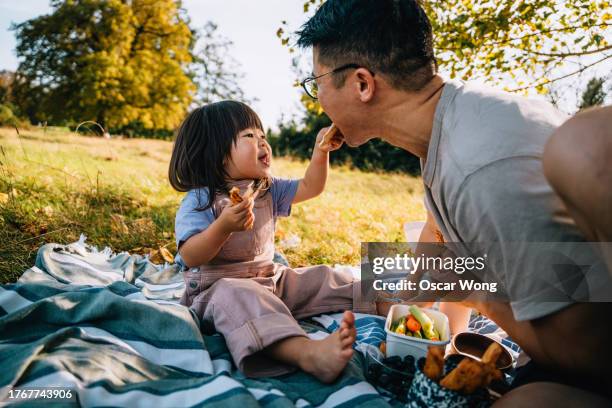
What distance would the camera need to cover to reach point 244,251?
2.39 m

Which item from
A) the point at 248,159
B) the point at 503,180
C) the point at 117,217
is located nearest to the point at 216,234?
the point at 248,159

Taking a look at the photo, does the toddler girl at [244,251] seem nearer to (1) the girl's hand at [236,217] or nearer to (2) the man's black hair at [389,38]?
(1) the girl's hand at [236,217]

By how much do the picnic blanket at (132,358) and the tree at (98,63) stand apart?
2036 cm

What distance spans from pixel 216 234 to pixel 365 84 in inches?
39.0

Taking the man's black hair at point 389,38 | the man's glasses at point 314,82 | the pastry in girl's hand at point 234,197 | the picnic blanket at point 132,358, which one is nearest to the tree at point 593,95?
the man's black hair at point 389,38

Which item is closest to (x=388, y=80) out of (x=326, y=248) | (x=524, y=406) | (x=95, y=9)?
(x=524, y=406)

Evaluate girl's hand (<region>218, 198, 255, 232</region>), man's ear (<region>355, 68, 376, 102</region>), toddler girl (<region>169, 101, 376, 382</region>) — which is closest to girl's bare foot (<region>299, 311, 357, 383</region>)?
toddler girl (<region>169, 101, 376, 382</region>)

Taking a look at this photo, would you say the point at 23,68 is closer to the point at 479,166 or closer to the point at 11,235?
the point at 11,235

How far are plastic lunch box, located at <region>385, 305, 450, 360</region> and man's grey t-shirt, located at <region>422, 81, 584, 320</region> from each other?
0.44m

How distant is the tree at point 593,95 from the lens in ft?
16.0

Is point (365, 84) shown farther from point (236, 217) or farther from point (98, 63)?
point (98, 63)

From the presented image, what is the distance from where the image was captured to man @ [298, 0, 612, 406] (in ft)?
4.08

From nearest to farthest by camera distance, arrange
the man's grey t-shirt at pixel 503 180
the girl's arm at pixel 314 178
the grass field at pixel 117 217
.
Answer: the man's grey t-shirt at pixel 503 180, the girl's arm at pixel 314 178, the grass field at pixel 117 217

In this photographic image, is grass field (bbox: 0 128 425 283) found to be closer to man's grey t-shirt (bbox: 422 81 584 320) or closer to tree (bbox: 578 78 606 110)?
man's grey t-shirt (bbox: 422 81 584 320)
